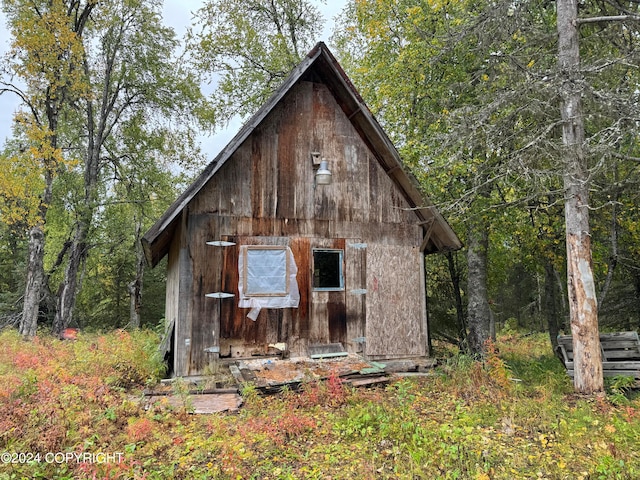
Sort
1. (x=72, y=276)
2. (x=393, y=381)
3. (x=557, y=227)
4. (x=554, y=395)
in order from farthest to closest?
(x=72, y=276)
(x=557, y=227)
(x=393, y=381)
(x=554, y=395)

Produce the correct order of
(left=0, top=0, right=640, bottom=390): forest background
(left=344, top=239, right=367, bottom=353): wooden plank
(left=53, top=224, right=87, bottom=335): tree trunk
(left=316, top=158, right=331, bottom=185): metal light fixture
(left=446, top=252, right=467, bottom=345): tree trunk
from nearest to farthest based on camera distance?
(left=0, top=0, right=640, bottom=390): forest background < (left=316, top=158, right=331, bottom=185): metal light fixture < (left=344, top=239, right=367, bottom=353): wooden plank < (left=446, top=252, right=467, bottom=345): tree trunk < (left=53, top=224, right=87, bottom=335): tree trunk

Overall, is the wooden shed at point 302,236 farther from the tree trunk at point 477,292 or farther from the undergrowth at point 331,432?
the undergrowth at point 331,432

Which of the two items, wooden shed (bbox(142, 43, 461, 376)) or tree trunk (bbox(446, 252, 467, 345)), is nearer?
wooden shed (bbox(142, 43, 461, 376))

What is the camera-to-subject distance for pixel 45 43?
543 inches

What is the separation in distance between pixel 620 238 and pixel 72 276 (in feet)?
58.2

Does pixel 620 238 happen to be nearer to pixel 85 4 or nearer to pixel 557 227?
pixel 557 227

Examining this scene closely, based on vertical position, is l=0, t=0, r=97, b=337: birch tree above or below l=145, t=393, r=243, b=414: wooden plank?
above

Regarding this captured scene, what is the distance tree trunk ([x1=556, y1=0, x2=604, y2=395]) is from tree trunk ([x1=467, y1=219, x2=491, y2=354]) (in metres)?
3.25

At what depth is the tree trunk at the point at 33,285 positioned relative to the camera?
13.3 metres

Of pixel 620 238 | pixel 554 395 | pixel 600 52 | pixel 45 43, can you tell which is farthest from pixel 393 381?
pixel 45 43

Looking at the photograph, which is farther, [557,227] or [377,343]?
[557,227]

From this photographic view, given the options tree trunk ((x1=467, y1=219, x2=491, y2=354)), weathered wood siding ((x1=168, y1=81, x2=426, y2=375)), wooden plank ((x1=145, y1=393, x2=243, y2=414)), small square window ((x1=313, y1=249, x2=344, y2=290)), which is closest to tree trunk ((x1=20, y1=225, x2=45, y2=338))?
weathered wood siding ((x1=168, y1=81, x2=426, y2=375))

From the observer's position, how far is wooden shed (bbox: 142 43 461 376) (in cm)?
766

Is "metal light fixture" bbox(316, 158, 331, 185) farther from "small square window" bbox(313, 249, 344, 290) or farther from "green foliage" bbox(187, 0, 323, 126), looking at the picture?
"green foliage" bbox(187, 0, 323, 126)
